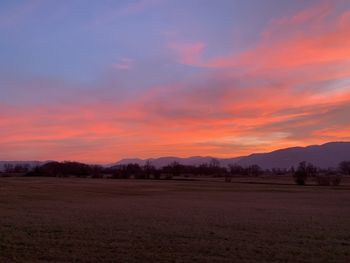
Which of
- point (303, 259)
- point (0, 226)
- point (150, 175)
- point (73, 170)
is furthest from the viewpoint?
point (73, 170)

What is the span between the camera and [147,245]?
1625 centimetres

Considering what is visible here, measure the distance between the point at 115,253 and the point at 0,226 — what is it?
9821 millimetres

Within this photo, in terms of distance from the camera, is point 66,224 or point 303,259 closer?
point 303,259

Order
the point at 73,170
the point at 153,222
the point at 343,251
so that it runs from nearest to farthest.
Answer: the point at 343,251 < the point at 153,222 < the point at 73,170

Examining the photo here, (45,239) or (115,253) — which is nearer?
(115,253)

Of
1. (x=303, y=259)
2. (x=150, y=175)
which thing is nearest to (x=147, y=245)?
(x=303, y=259)

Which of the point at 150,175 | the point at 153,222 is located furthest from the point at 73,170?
the point at 153,222

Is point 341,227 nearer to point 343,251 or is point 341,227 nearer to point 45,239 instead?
point 343,251

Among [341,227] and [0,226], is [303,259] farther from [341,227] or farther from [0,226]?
[0,226]

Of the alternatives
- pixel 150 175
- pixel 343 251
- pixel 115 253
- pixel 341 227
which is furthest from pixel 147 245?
pixel 150 175

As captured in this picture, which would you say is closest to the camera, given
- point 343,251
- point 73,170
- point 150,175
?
point 343,251

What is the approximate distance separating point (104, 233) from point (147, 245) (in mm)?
3905

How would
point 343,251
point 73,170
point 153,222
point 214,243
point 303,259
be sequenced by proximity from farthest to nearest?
1. point 73,170
2. point 153,222
3. point 214,243
4. point 343,251
5. point 303,259

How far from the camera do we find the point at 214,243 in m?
16.8
